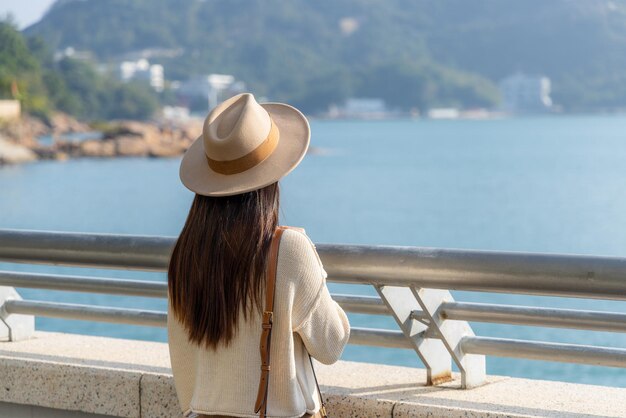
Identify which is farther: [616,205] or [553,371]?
[616,205]

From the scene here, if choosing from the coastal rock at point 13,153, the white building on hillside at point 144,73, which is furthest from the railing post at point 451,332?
the white building on hillside at point 144,73

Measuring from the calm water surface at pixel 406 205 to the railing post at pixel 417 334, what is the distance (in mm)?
525

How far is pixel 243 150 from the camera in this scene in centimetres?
241

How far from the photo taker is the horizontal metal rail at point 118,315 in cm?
329

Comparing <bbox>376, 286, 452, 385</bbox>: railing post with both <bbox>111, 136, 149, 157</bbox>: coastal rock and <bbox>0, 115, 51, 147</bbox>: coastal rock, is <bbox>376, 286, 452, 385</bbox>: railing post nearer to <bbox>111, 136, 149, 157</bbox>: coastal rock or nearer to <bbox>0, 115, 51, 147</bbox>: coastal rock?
<bbox>0, 115, 51, 147</bbox>: coastal rock

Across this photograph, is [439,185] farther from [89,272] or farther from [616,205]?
[89,272]

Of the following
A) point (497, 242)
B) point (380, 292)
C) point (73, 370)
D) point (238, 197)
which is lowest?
point (497, 242)

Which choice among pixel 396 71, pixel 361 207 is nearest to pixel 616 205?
pixel 361 207

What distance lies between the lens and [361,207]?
62.7 metres

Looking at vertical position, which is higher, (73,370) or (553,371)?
(73,370)

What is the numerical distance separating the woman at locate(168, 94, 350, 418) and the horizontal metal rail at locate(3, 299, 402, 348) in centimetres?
78

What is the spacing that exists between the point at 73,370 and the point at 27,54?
13168 centimetres

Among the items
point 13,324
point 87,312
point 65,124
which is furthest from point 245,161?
point 65,124

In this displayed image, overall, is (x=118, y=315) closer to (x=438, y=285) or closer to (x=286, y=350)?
(x=438, y=285)
